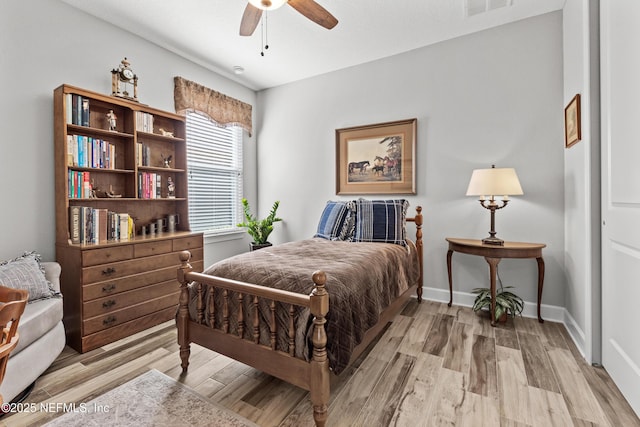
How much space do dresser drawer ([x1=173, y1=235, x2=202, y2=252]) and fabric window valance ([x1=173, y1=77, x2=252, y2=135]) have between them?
4.92 feet

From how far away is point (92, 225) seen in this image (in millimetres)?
2459

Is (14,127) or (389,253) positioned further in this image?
(389,253)

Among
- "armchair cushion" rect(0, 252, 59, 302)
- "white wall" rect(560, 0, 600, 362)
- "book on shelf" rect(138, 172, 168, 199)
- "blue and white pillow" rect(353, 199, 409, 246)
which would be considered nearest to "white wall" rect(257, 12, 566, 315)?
"white wall" rect(560, 0, 600, 362)

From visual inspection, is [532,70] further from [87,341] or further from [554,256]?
[87,341]

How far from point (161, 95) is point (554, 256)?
429cm

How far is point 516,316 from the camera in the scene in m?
2.88

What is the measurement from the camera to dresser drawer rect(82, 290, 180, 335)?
88.7 inches

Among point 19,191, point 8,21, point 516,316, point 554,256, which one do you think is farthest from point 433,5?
point 19,191

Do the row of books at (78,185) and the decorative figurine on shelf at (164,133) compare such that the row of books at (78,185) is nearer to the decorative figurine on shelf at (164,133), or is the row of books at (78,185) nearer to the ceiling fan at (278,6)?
the decorative figurine on shelf at (164,133)

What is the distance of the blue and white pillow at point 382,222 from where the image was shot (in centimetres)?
295

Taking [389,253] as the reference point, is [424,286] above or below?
below

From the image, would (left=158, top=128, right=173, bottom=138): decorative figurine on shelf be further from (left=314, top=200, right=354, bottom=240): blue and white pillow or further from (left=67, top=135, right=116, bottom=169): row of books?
(left=314, top=200, right=354, bottom=240): blue and white pillow

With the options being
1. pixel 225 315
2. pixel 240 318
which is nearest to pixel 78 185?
pixel 225 315

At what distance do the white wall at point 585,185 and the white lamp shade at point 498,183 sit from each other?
414mm
